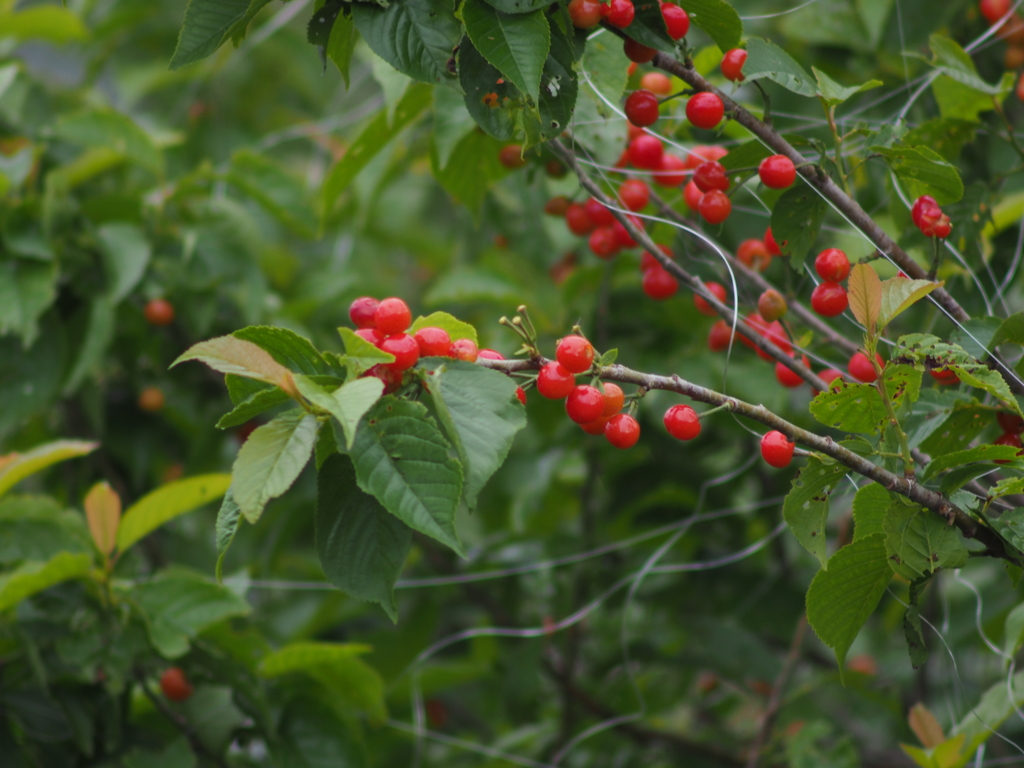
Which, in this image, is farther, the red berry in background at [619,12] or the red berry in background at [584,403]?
the red berry in background at [619,12]

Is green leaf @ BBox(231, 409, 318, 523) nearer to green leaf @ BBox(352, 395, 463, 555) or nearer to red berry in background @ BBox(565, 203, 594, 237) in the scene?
green leaf @ BBox(352, 395, 463, 555)

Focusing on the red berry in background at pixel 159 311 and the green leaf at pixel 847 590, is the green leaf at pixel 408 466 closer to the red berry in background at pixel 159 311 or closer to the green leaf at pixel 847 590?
the green leaf at pixel 847 590

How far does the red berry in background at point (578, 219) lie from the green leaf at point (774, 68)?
17.0 inches

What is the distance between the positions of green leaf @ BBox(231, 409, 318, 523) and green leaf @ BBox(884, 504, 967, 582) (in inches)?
20.0

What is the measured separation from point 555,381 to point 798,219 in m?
0.39

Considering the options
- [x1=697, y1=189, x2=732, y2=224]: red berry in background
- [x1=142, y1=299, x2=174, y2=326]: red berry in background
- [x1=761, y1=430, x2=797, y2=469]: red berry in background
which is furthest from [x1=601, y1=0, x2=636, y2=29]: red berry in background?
[x1=142, y1=299, x2=174, y2=326]: red berry in background

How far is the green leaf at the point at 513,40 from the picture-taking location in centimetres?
81

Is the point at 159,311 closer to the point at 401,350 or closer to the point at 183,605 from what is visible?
the point at 183,605

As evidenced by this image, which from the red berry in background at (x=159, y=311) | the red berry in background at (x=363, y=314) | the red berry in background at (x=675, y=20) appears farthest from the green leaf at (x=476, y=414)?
the red berry in background at (x=159, y=311)

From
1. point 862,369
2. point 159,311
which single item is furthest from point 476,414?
point 159,311

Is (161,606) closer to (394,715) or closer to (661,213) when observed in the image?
(394,715)

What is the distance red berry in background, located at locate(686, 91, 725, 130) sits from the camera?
36.8 inches

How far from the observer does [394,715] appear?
6.27 ft

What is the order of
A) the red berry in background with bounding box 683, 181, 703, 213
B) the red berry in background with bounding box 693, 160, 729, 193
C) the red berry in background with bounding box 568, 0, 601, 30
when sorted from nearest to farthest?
the red berry in background with bounding box 568, 0, 601, 30 < the red berry in background with bounding box 693, 160, 729, 193 < the red berry in background with bounding box 683, 181, 703, 213
